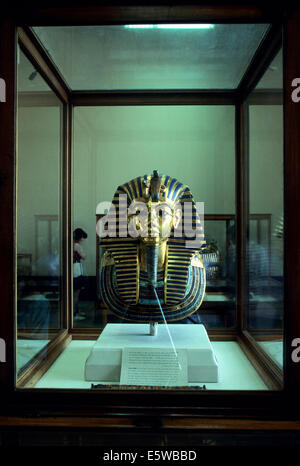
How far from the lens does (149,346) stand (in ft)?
6.20

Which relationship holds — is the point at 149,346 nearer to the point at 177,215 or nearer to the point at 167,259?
the point at 167,259

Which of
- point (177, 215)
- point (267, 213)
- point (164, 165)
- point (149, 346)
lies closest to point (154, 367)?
point (149, 346)

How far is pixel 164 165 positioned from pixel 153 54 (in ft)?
2.04

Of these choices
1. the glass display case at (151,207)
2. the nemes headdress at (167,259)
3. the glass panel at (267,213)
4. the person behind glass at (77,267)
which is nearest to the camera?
the glass display case at (151,207)

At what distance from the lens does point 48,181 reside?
221 centimetres

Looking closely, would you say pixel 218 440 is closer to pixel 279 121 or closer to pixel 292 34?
pixel 279 121

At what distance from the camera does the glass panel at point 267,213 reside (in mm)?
1733

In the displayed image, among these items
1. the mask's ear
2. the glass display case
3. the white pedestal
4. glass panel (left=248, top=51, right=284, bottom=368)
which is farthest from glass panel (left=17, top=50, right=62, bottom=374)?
glass panel (left=248, top=51, right=284, bottom=368)

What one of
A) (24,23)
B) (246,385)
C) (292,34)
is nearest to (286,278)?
(246,385)

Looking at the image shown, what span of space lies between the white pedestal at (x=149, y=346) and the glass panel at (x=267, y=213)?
35cm

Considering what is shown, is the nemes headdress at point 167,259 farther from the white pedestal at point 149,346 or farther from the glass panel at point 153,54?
the glass panel at point 153,54

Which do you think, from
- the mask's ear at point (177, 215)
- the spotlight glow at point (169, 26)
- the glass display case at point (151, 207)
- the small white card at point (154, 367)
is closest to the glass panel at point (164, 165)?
the glass display case at point (151, 207)

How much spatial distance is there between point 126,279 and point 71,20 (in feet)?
4.42

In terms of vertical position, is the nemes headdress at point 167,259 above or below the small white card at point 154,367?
above
